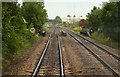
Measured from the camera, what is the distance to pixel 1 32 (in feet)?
62.3

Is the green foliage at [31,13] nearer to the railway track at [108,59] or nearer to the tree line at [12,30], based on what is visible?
the tree line at [12,30]


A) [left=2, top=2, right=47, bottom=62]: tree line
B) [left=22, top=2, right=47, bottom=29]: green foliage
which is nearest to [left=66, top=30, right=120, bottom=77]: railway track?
[left=2, top=2, right=47, bottom=62]: tree line

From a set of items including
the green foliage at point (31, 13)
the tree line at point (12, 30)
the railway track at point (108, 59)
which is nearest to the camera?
the railway track at point (108, 59)

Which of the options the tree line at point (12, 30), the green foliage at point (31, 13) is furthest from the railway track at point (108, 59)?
the green foliage at point (31, 13)

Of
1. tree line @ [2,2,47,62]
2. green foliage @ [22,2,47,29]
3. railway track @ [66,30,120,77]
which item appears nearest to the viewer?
railway track @ [66,30,120,77]

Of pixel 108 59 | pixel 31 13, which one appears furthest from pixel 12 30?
pixel 31 13

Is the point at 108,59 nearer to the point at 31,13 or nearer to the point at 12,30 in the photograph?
the point at 12,30

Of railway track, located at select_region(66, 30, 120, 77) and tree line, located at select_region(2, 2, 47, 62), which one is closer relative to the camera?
railway track, located at select_region(66, 30, 120, 77)

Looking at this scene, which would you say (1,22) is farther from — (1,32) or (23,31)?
(23,31)

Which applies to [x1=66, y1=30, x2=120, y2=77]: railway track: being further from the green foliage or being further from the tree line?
the green foliage

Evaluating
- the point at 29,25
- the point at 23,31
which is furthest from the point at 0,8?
the point at 29,25

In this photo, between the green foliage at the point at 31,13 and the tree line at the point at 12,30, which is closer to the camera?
the tree line at the point at 12,30

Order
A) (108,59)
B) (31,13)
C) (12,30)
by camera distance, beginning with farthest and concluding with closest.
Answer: (31,13) → (12,30) → (108,59)

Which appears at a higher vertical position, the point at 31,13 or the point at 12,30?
the point at 31,13
